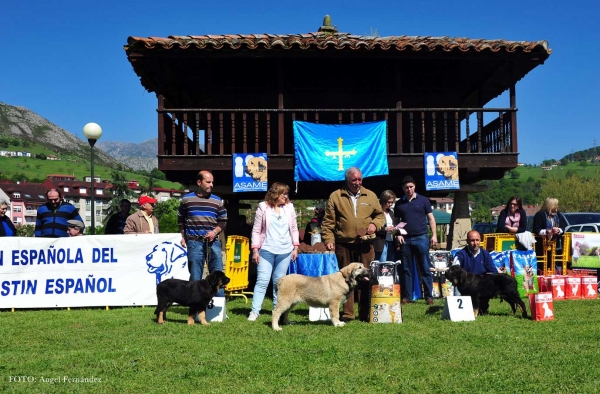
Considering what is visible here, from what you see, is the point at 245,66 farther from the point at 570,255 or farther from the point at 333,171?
the point at 570,255

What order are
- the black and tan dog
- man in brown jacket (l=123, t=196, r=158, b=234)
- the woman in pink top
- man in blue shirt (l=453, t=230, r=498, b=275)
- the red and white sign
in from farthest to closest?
man in brown jacket (l=123, t=196, r=158, b=234)
the red and white sign
man in blue shirt (l=453, t=230, r=498, b=275)
the woman in pink top
the black and tan dog

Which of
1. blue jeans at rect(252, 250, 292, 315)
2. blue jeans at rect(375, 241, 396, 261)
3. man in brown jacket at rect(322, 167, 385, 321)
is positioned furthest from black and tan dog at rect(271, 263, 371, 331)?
blue jeans at rect(375, 241, 396, 261)

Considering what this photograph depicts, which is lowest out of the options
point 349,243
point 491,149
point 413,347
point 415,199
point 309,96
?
point 413,347

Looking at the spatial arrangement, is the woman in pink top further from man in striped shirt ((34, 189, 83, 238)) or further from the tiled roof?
the tiled roof

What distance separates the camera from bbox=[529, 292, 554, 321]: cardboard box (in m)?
7.89

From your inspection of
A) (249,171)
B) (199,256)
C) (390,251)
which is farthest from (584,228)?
(199,256)

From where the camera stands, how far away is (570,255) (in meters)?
12.3

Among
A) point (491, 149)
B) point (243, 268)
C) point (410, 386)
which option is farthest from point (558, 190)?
point (410, 386)

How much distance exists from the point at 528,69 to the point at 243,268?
7355 millimetres

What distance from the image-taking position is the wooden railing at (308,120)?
12797 millimetres

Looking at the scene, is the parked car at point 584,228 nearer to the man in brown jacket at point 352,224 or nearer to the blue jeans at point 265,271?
the man in brown jacket at point 352,224

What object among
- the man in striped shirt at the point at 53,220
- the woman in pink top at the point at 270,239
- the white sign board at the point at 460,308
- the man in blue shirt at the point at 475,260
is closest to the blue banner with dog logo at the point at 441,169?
the man in blue shirt at the point at 475,260

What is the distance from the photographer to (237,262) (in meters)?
11.1

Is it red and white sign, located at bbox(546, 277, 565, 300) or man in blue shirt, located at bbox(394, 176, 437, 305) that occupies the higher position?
man in blue shirt, located at bbox(394, 176, 437, 305)
